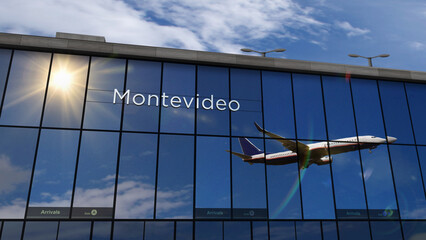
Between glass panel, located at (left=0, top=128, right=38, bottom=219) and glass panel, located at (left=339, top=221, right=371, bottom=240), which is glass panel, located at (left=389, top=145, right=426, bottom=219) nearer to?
glass panel, located at (left=339, top=221, right=371, bottom=240)

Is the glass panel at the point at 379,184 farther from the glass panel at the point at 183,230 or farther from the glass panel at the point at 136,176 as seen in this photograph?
the glass panel at the point at 136,176

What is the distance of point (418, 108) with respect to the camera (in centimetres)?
2533

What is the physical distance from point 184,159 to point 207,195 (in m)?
2.32

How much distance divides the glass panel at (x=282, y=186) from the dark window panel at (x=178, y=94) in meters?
4.86

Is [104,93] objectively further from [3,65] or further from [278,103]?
[278,103]

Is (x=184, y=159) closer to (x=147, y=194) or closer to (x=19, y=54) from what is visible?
(x=147, y=194)

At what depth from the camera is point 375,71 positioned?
25125mm

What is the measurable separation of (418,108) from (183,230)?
17485mm

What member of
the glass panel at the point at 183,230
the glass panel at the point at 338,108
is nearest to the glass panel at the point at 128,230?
the glass panel at the point at 183,230

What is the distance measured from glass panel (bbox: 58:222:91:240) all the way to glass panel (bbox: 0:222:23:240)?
1.87 m

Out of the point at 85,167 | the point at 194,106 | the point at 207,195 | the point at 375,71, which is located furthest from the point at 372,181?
the point at 85,167

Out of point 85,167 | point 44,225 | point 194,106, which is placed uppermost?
point 194,106

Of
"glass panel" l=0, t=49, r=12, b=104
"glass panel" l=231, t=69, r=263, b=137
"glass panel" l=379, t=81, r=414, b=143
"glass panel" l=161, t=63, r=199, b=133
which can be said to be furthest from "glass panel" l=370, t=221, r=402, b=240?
"glass panel" l=0, t=49, r=12, b=104

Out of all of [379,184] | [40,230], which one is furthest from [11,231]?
[379,184]
